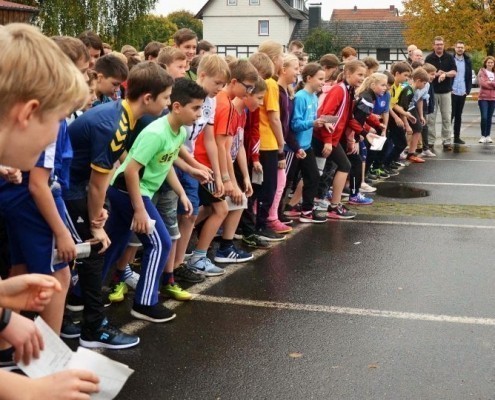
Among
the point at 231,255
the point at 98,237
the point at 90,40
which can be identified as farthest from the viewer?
the point at 90,40

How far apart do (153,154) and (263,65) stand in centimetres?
279

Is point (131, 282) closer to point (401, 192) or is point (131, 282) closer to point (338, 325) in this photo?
point (338, 325)

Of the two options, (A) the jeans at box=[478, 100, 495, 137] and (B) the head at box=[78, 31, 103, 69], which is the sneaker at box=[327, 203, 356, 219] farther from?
(A) the jeans at box=[478, 100, 495, 137]

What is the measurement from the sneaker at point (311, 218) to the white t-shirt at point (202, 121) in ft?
9.05

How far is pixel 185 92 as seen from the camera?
5605mm

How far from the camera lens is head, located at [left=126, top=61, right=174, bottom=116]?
4.99m

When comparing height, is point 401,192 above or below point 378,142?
below

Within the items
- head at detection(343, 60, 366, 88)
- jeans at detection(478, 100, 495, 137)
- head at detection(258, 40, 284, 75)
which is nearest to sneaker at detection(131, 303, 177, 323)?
head at detection(258, 40, 284, 75)

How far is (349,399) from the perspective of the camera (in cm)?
416

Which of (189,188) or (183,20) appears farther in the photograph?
(183,20)

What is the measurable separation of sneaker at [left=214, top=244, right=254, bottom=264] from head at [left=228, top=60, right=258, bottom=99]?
1468 mm

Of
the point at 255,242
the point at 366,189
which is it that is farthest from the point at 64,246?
the point at 366,189

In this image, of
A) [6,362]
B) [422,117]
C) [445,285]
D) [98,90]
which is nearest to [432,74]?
[422,117]

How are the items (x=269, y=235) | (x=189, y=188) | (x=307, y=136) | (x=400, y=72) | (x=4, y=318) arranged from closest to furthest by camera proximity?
(x=4, y=318) → (x=189, y=188) → (x=269, y=235) → (x=307, y=136) → (x=400, y=72)
